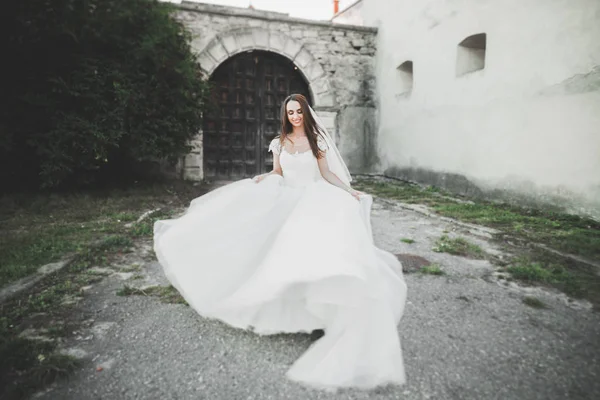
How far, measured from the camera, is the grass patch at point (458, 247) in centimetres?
335

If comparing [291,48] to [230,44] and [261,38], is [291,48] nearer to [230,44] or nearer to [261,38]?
[261,38]

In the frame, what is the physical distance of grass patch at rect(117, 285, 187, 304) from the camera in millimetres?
2408

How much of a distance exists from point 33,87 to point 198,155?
10.9ft

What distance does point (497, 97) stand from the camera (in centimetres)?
562

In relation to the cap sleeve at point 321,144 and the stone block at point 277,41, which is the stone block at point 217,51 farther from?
the cap sleeve at point 321,144

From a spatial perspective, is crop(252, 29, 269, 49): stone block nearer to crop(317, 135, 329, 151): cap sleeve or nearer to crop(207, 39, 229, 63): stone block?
crop(207, 39, 229, 63): stone block

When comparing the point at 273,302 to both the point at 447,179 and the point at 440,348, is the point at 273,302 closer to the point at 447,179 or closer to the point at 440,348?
the point at 440,348

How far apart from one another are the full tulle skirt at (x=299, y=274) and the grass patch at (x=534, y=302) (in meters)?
0.88

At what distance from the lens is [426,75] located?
731 centimetres

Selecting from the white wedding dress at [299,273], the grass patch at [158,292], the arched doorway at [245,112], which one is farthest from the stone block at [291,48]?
the grass patch at [158,292]

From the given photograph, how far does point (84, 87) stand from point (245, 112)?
383 cm

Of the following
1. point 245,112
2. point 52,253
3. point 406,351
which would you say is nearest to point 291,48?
point 245,112

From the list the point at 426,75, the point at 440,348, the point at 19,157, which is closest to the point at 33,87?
the point at 19,157

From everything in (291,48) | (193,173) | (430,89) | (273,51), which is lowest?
(193,173)
